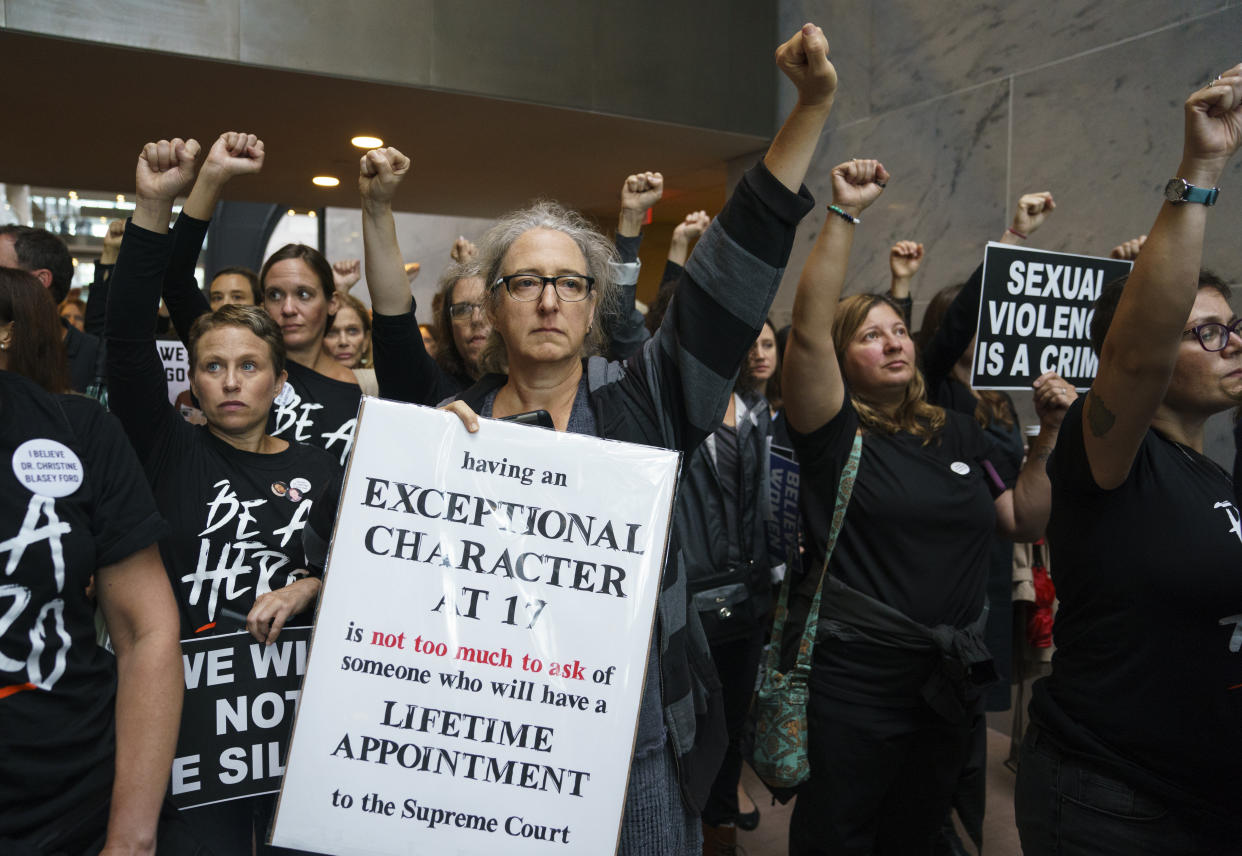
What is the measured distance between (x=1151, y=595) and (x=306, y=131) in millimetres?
6327

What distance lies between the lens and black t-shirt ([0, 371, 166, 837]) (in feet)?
4.15

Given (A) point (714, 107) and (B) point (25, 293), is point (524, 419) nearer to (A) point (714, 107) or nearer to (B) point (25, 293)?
(B) point (25, 293)

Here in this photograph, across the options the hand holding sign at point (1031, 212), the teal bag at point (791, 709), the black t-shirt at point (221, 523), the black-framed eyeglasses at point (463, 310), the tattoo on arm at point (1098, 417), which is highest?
the hand holding sign at point (1031, 212)

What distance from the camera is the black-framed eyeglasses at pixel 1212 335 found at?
1.76 meters

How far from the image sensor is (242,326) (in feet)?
8.11

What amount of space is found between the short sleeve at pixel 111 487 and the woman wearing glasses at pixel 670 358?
1.75 feet

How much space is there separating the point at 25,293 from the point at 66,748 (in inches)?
34.9

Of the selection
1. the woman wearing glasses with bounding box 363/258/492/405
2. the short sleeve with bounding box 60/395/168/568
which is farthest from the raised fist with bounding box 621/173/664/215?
the short sleeve with bounding box 60/395/168/568

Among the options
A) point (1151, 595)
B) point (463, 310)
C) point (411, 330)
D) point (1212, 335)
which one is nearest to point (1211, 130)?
point (1212, 335)

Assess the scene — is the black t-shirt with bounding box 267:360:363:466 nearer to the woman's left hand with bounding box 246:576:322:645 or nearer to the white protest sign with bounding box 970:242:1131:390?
the woman's left hand with bounding box 246:576:322:645

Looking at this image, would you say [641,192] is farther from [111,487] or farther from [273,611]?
[111,487]

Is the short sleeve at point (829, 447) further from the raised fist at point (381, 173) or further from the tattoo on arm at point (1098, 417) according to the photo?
the raised fist at point (381, 173)

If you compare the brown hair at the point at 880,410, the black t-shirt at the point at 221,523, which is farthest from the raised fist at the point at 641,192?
the black t-shirt at the point at 221,523

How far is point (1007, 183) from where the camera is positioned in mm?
4957
